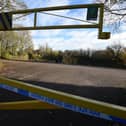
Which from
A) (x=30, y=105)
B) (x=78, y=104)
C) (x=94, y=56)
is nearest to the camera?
(x=78, y=104)

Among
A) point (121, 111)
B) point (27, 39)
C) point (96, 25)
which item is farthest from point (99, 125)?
point (27, 39)

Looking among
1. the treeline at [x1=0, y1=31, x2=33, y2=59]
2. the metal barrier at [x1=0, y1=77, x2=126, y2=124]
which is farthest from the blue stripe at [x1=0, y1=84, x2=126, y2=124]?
the treeline at [x1=0, y1=31, x2=33, y2=59]

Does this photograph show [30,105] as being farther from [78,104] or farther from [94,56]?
[94,56]

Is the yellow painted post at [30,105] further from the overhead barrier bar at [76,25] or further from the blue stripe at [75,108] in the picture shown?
the overhead barrier bar at [76,25]

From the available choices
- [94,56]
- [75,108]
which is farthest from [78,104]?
[94,56]

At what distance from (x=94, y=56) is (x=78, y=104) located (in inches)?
2367

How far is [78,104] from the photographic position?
8.61 ft

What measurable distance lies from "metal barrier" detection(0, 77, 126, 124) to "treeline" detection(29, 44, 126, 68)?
162 ft

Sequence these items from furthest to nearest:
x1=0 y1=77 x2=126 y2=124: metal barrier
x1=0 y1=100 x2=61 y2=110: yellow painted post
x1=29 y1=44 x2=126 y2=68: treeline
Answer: x1=29 y1=44 x2=126 y2=68: treeline → x1=0 y1=100 x2=61 y2=110: yellow painted post → x1=0 y1=77 x2=126 y2=124: metal barrier

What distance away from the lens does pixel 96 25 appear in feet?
19.5

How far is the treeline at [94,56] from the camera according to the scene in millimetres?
56322

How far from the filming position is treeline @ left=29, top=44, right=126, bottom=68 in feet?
185

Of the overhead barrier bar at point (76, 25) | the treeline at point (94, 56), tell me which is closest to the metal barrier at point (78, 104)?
the overhead barrier bar at point (76, 25)

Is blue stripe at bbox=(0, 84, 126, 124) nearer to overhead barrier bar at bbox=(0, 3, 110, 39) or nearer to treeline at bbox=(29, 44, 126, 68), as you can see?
overhead barrier bar at bbox=(0, 3, 110, 39)
